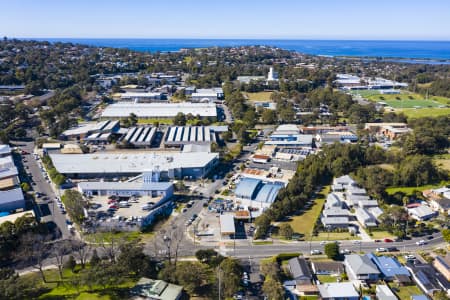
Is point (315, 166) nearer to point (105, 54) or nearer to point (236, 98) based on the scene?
point (236, 98)

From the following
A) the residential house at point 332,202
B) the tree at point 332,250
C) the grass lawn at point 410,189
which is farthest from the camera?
the grass lawn at point 410,189

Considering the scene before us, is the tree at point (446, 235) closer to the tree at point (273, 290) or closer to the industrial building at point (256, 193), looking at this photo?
the industrial building at point (256, 193)

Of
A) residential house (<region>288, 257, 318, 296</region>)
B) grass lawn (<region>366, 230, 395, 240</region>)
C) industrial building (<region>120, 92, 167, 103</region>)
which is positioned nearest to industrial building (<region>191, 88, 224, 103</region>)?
industrial building (<region>120, 92, 167, 103</region>)

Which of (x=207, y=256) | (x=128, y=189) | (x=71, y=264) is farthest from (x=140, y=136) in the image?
(x=207, y=256)

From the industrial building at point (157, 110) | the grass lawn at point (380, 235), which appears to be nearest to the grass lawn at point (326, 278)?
the grass lawn at point (380, 235)

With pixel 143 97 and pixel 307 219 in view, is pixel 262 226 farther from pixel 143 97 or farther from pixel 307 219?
pixel 143 97

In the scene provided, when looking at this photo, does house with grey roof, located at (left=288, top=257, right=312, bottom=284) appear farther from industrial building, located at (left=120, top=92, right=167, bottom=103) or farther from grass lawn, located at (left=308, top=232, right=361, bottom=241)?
industrial building, located at (left=120, top=92, right=167, bottom=103)

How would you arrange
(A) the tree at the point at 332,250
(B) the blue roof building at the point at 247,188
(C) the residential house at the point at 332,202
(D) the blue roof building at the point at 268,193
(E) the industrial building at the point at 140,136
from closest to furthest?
(A) the tree at the point at 332,250, (D) the blue roof building at the point at 268,193, (C) the residential house at the point at 332,202, (B) the blue roof building at the point at 247,188, (E) the industrial building at the point at 140,136
